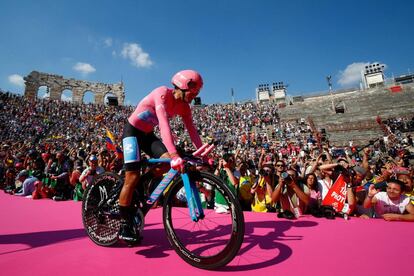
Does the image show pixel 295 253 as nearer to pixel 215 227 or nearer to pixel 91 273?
pixel 215 227

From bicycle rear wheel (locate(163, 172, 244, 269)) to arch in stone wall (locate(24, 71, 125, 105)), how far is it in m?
52.5

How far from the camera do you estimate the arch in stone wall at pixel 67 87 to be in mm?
45656

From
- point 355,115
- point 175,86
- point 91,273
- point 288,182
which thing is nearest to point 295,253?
point 288,182

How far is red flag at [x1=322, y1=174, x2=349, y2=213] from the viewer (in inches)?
149

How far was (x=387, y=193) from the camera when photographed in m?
3.69

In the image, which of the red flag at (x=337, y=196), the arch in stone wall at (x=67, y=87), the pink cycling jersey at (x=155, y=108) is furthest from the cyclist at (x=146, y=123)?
the arch in stone wall at (x=67, y=87)

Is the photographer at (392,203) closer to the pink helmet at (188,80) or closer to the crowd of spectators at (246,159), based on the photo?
the crowd of spectators at (246,159)

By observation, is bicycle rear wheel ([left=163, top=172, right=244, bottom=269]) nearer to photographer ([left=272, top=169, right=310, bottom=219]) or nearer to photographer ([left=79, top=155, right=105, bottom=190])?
photographer ([left=272, top=169, right=310, bottom=219])

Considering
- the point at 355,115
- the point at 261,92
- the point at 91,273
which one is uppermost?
the point at 261,92

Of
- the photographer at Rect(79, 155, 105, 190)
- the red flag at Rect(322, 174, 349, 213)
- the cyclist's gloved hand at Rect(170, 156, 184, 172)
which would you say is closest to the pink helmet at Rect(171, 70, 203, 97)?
the cyclist's gloved hand at Rect(170, 156, 184, 172)

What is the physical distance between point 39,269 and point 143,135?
1.50 m

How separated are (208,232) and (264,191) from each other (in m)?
2.10

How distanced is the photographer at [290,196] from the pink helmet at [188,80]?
209 cm

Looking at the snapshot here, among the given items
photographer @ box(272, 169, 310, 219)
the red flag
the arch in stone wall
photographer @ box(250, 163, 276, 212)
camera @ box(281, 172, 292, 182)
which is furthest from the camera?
the arch in stone wall
